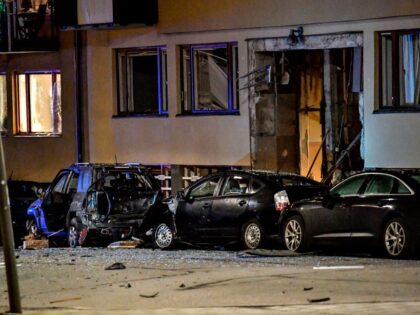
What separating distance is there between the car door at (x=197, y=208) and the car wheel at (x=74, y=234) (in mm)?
2747

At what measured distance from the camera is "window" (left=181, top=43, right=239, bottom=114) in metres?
27.8

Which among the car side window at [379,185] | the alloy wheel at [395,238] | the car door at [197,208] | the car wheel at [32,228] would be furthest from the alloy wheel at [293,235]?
the car wheel at [32,228]

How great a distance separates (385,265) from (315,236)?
277 cm

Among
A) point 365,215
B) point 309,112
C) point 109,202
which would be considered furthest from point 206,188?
point 309,112

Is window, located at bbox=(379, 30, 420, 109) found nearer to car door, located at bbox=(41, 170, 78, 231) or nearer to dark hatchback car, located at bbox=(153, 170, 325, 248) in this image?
dark hatchback car, located at bbox=(153, 170, 325, 248)

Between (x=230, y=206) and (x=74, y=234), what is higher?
(x=230, y=206)

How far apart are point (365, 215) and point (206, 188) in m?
4.32

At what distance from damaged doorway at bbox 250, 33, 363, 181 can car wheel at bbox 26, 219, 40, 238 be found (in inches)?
218

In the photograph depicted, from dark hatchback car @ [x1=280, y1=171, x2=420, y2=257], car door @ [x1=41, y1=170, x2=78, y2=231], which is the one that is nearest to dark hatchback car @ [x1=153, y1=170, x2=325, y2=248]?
dark hatchback car @ [x1=280, y1=171, x2=420, y2=257]

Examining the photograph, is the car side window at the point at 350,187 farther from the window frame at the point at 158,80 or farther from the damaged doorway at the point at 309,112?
the window frame at the point at 158,80

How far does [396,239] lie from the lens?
17594 mm

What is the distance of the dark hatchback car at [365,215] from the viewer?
17469mm

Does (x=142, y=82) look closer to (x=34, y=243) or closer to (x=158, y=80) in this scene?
(x=158, y=80)

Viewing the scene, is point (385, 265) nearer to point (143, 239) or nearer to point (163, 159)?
point (143, 239)
